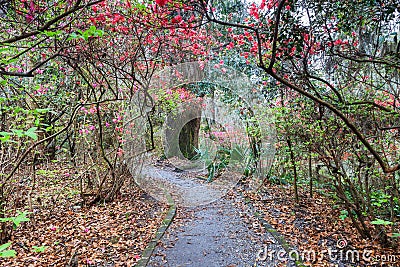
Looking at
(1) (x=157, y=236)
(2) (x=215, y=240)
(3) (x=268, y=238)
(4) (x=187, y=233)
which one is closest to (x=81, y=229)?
(1) (x=157, y=236)

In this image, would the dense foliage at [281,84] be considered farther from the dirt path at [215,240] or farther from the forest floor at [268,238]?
the dirt path at [215,240]

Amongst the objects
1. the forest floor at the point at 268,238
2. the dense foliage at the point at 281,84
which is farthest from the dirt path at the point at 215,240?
the dense foliage at the point at 281,84

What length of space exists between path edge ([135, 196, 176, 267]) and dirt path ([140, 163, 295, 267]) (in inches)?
2.1

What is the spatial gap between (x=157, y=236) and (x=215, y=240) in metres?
0.76

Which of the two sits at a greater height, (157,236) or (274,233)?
(274,233)

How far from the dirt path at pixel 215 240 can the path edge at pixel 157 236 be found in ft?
0.17

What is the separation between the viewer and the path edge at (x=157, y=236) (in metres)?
3.18

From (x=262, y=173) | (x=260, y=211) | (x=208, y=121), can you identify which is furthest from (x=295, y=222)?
(x=208, y=121)

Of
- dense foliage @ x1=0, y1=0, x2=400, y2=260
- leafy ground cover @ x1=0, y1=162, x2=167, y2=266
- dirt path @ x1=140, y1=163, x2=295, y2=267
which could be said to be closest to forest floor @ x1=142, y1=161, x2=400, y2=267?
dirt path @ x1=140, y1=163, x2=295, y2=267

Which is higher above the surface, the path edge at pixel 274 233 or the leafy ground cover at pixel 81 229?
the path edge at pixel 274 233

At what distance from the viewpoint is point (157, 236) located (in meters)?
3.83

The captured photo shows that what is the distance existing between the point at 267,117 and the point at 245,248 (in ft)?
7.61

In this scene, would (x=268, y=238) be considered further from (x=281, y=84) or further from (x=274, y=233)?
(x=281, y=84)

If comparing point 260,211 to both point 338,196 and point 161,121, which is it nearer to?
point 338,196
